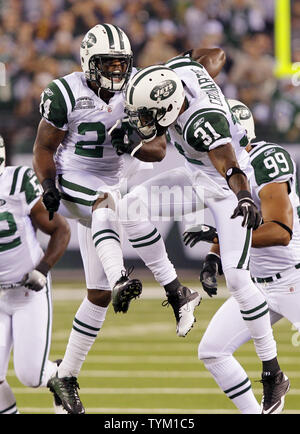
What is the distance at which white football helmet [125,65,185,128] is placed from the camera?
4.28 meters

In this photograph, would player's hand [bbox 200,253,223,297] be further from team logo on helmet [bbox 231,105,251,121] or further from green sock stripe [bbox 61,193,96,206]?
team logo on helmet [bbox 231,105,251,121]

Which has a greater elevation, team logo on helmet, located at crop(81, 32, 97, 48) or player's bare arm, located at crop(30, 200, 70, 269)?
team logo on helmet, located at crop(81, 32, 97, 48)

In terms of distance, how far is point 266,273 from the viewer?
499cm

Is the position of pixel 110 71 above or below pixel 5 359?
above

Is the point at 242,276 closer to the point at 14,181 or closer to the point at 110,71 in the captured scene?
the point at 110,71

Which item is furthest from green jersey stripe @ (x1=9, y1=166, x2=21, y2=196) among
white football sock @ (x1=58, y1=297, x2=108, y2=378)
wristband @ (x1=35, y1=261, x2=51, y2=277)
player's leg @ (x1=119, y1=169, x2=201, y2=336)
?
player's leg @ (x1=119, y1=169, x2=201, y2=336)

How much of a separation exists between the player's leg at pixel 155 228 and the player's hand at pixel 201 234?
5.1 inches

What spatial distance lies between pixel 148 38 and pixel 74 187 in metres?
7.79

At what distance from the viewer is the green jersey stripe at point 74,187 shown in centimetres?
464

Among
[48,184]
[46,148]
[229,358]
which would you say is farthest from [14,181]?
[229,358]

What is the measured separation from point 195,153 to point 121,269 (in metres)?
0.70

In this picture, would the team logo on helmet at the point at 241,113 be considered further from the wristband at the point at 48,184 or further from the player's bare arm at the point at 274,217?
the wristband at the point at 48,184

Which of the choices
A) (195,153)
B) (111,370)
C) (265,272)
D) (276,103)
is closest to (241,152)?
(195,153)

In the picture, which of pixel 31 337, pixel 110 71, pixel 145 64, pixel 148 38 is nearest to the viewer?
pixel 110 71
